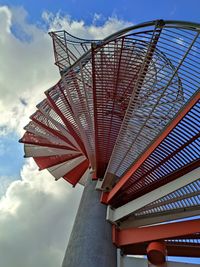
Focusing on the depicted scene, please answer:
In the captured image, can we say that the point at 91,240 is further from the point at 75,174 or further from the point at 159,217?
the point at 75,174

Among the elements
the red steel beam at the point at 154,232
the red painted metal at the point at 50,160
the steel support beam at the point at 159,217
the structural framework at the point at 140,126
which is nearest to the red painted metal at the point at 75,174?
the red painted metal at the point at 50,160

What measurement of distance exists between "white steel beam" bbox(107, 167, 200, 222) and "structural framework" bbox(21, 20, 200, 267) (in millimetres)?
35

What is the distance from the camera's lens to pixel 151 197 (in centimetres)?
1020

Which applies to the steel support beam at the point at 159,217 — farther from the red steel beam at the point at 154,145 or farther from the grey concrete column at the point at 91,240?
the red steel beam at the point at 154,145

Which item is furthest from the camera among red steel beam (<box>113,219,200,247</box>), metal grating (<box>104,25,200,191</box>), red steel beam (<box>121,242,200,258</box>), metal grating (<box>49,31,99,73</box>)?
metal grating (<box>49,31,99,73</box>)

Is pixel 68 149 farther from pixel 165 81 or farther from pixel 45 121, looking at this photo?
pixel 165 81

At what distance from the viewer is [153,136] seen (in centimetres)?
1072

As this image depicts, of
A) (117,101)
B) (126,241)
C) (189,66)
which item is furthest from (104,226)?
(189,66)

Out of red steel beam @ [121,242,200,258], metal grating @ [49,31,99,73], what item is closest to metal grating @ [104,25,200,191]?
red steel beam @ [121,242,200,258]

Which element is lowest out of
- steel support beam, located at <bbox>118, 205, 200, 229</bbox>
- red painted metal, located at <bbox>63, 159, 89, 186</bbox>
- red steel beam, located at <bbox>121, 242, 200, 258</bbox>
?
red steel beam, located at <bbox>121, 242, 200, 258</bbox>

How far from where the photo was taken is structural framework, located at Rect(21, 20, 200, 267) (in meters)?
8.84

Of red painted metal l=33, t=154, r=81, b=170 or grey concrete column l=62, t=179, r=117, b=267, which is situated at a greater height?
red painted metal l=33, t=154, r=81, b=170

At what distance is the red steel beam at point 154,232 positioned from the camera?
9453 mm

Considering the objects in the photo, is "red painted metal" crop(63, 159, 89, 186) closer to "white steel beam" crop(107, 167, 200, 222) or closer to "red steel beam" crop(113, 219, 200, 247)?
"white steel beam" crop(107, 167, 200, 222)
